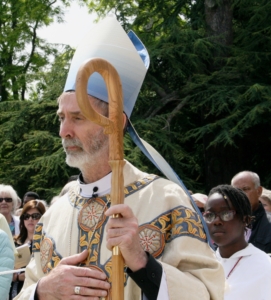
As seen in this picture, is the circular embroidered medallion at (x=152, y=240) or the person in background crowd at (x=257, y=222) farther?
the person in background crowd at (x=257, y=222)

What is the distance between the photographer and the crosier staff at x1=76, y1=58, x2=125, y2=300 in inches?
88.5

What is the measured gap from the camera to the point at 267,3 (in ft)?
37.9

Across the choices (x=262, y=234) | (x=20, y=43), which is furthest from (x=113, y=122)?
(x=20, y=43)

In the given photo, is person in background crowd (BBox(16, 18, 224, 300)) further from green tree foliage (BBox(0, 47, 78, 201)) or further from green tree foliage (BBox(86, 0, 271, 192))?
green tree foliage (BBox(0, 47, 78, 201))

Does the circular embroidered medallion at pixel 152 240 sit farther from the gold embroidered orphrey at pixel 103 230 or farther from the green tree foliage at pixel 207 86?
the green tree foliage at pixel 207 86

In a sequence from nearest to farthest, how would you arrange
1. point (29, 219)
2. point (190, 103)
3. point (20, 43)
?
1. point (29, 219)
2. point (190, 103)
3. point (20, 43)

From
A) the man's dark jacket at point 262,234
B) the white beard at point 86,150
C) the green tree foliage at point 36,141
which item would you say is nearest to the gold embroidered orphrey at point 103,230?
the white beard at point 86,150

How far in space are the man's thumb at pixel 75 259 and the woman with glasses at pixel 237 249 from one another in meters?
1.70

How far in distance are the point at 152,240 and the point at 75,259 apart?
315 mm

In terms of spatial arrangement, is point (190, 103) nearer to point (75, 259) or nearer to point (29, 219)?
point (29, 219)

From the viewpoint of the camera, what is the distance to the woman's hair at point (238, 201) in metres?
4.36

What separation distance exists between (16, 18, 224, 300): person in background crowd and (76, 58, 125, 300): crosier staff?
8cm

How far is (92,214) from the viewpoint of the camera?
287cm

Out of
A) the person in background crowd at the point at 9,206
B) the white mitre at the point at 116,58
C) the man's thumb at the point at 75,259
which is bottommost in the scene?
the person in background crowd at the point at 9,206
